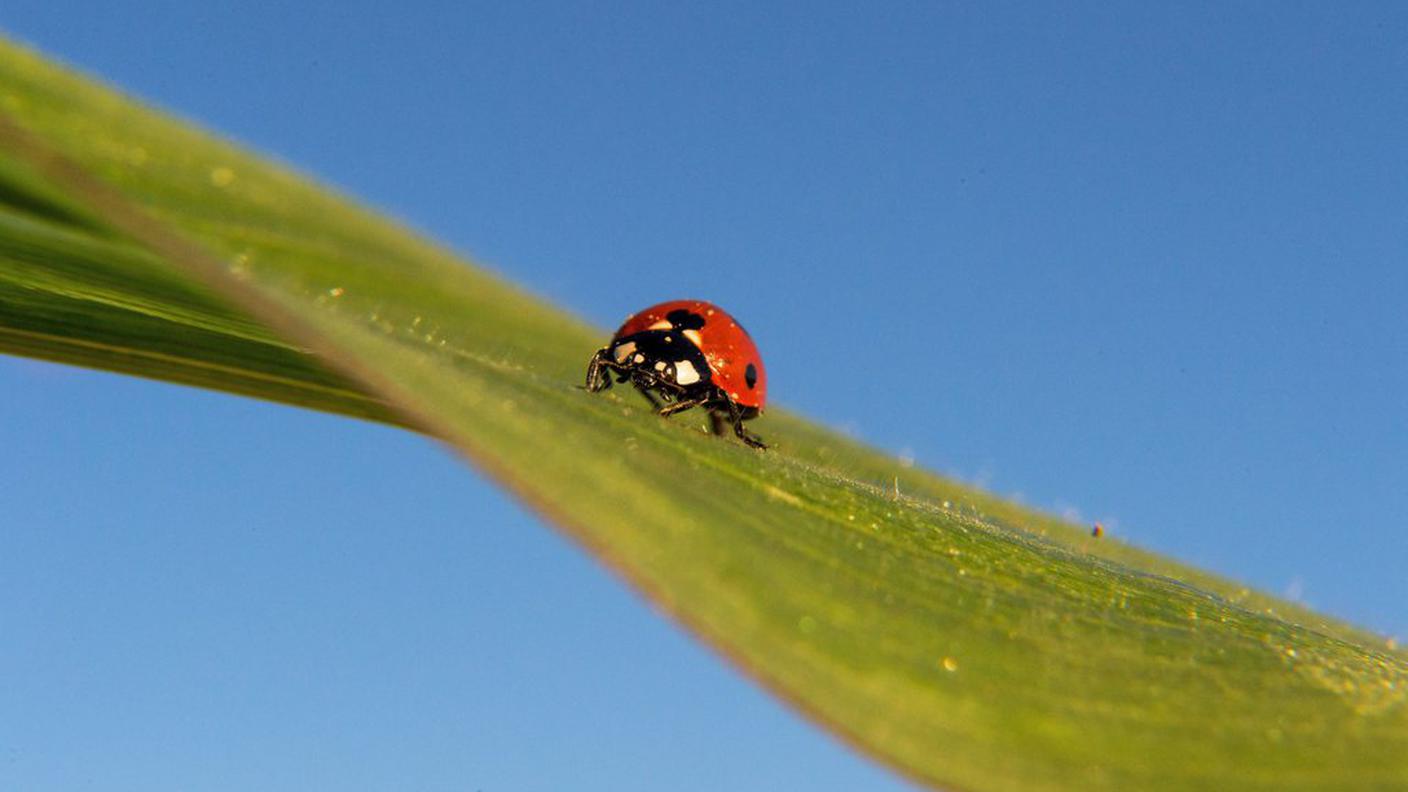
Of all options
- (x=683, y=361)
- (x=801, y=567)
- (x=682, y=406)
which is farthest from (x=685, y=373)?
(x=801, y=567)

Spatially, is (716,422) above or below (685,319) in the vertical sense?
below

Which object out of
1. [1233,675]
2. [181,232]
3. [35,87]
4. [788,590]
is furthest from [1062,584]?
[35,87]

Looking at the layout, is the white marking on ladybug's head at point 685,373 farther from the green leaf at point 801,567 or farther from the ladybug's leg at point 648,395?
the green leaf at point 801,567

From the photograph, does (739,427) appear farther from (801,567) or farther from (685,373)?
(801,567)

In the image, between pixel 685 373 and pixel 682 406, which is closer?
pixel 682 406

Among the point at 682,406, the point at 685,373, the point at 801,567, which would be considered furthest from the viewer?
the point at 685,373

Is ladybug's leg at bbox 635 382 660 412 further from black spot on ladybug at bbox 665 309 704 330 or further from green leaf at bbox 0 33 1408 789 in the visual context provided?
green leaf at bbox 0 33 1408 789

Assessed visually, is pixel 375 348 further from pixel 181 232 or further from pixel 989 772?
pixel 989 772

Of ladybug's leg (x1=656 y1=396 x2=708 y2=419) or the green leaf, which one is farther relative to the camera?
ladybug's leg (x1=656 y1=396 x2=708 y2=419)

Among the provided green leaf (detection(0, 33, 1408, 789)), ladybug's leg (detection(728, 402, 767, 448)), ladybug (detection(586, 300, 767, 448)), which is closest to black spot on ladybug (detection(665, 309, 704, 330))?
ladybug (detection(586, 300, 767, 448))
